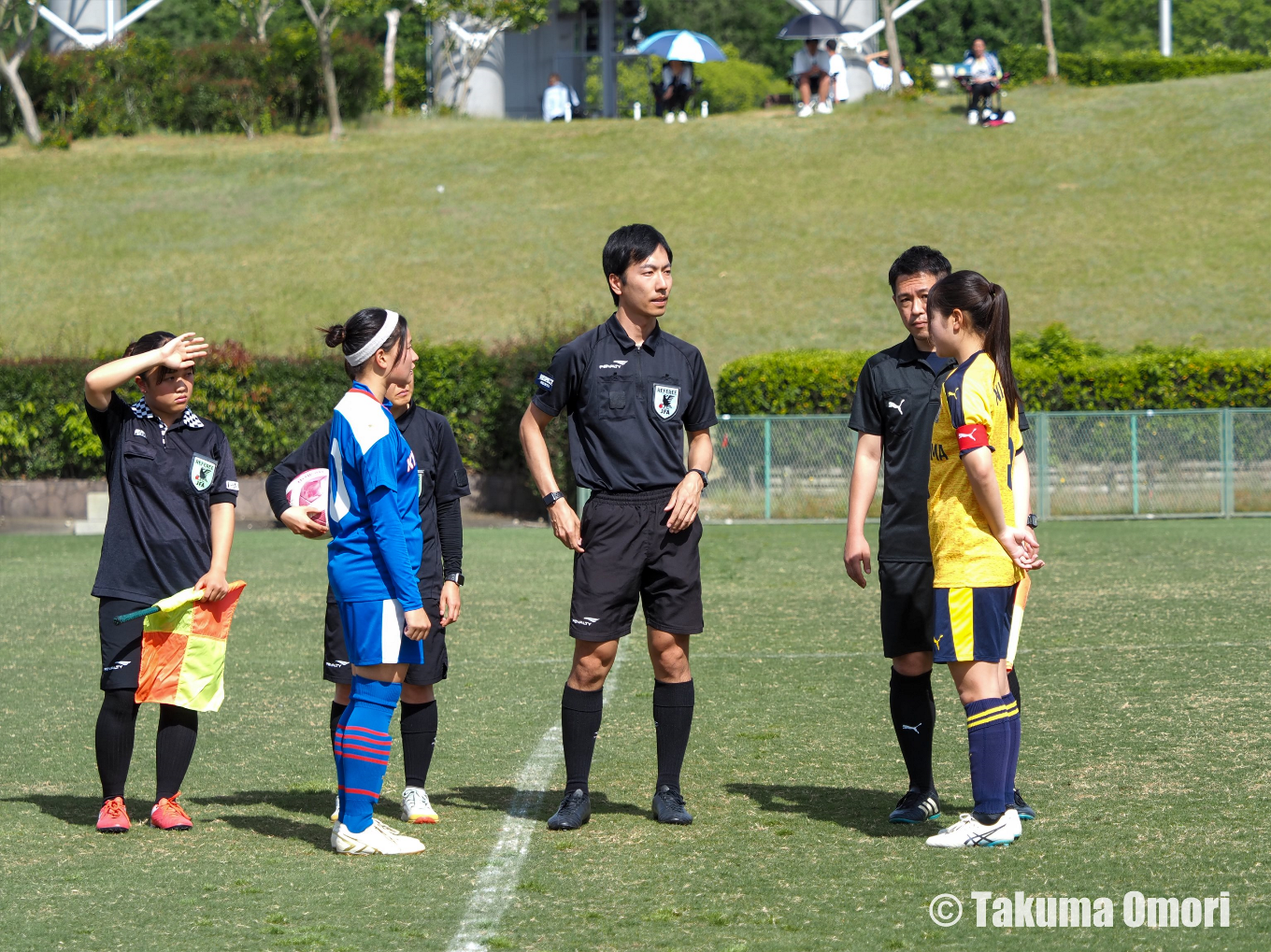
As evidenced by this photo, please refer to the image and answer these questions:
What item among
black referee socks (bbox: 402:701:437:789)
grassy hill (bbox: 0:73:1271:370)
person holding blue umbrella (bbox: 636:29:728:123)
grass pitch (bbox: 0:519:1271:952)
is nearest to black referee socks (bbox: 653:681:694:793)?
grass pitch (bbox: 0:519:1271:952)

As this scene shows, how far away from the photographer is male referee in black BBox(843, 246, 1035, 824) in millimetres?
5188

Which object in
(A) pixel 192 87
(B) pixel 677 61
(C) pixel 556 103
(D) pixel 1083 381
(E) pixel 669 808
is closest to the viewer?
(E) pixel 669 808

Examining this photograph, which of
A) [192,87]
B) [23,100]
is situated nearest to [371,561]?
[23,100]

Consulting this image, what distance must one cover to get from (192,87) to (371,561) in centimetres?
4228

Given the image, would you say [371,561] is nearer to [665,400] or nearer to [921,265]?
[665,400]

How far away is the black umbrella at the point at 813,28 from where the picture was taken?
4350 centimetres

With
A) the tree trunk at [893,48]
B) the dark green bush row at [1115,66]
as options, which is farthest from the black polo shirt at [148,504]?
the dark green bush row at [1115,66]

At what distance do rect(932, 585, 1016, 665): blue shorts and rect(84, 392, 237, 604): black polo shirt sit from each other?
2840mm

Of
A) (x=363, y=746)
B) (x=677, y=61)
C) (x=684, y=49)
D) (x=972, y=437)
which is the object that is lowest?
(x=363, y=746)

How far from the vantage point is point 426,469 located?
557 centimetres

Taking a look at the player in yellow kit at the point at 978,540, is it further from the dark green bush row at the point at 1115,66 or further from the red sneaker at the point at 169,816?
the dark green bush row at the point at 1115,66

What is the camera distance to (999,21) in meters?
74.0

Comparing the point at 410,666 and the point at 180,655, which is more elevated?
the point at 180,655

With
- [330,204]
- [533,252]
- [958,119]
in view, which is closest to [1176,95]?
[958,119]
